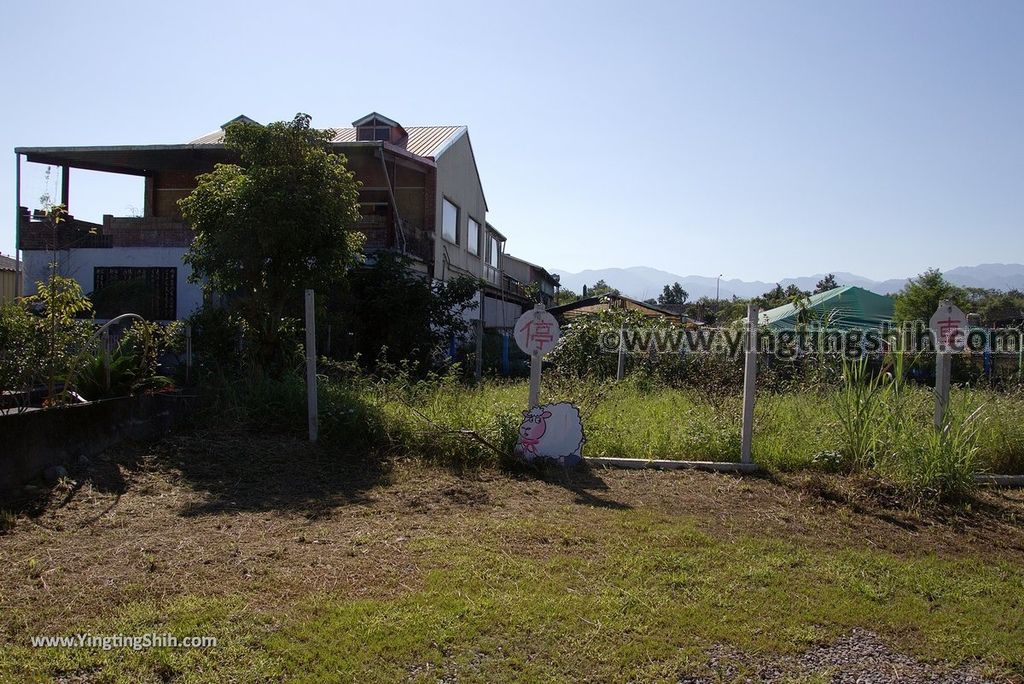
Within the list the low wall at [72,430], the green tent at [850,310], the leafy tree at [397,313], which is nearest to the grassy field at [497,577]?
the low wall at [72,430]

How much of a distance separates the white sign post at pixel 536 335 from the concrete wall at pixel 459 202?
34.7 ft

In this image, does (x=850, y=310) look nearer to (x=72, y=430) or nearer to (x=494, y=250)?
(x=494, y=250)

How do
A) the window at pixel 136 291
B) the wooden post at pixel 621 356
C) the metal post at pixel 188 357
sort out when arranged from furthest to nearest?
the window at pixel 136 291, the wooden post at pixel 621 356, the metal post at pixel 188 357

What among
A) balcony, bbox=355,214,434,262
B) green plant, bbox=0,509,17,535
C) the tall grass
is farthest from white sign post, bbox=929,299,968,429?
balcony, bbox=355,214,434,262

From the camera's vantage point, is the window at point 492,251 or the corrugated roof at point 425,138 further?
the window at point 492,251

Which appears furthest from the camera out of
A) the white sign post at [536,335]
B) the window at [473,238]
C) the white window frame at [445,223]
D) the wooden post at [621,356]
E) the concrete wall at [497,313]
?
the concrete wall at [497,313]

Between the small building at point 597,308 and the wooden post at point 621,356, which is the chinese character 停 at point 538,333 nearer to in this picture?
the wooden post at point 621,356

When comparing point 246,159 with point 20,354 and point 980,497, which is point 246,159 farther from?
point 980,497

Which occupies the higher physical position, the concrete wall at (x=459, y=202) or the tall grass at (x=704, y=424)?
the concrete wall at (x=459, y=202)

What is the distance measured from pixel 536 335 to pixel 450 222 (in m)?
12.9

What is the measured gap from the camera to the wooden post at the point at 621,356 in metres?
10.8

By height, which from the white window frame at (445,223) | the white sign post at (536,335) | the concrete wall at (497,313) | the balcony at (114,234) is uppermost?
the white window frame at (445,223)

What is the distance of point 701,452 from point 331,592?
4220 millimetres

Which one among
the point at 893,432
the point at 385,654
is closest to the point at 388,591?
the point at 385,654
